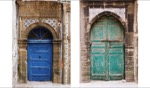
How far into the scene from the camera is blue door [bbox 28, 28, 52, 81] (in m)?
12.6

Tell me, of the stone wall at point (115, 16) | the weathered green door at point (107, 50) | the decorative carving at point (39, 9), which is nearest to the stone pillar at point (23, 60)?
the decorative carving at point (39, 9)

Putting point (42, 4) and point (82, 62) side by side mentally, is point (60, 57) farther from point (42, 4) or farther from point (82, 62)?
point (42, 4)

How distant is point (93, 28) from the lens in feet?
39.6

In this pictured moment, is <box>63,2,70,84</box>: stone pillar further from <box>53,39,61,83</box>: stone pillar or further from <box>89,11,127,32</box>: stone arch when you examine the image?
<box>89,11,127,32</box>: stone arch

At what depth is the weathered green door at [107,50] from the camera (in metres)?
12.1

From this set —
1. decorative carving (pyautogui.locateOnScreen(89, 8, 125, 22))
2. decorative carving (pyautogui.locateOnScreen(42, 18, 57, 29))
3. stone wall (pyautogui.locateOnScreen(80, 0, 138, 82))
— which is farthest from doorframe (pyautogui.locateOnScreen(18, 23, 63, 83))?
decorative carving (pyautogui.locateOnScreen(89, 8, 125, 22))

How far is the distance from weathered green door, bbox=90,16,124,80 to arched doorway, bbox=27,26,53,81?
162 cm

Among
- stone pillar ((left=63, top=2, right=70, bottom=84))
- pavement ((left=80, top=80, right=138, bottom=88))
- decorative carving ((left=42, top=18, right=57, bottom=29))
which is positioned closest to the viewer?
pavement ((left=80, top=80, right=138, bottom=88))

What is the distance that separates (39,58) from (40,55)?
0.38 ft

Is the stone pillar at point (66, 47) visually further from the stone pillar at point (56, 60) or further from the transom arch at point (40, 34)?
the transom arch at point (40, 34)

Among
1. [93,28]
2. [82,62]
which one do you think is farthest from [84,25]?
[82,62]

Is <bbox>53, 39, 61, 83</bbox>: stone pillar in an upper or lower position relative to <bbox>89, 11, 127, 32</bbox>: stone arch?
lower

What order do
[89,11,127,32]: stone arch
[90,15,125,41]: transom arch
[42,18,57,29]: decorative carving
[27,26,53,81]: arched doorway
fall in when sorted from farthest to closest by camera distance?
[27,26,53,81]: arched doorway
[42,18,57,29]: decorative carving
[90,15,125,41]: transom arch
[89,11,127,32]: stone arch

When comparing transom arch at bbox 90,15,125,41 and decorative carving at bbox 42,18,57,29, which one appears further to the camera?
decorative carving at bbox 42,18,57,29
